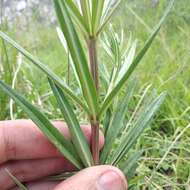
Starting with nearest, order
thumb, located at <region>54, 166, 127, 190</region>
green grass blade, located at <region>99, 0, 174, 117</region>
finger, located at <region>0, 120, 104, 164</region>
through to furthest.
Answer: green grass blade, located at <region>99, 0, 174, 117</region>, thumb, located at <region>54, 166, 127, 190</region>, finger, located at <region>0, 120, 104, 164</region>

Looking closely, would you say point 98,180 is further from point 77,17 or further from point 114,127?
point 77,17

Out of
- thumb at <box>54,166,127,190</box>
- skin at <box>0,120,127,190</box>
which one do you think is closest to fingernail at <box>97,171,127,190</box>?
thumb at <box>54,166,127,190</box>

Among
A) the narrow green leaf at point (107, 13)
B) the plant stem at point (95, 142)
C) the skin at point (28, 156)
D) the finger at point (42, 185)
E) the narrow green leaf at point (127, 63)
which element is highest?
the narrow green leaf at point (107, 13)

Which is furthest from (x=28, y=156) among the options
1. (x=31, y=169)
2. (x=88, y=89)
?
(x=88, y=89)

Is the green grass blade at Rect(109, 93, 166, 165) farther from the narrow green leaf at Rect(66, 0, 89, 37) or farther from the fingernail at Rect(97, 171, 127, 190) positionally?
the narrow green leaf at Rect(66, 0, 89, 37)

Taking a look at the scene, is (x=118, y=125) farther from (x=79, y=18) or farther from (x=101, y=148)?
(x=79, y=18)

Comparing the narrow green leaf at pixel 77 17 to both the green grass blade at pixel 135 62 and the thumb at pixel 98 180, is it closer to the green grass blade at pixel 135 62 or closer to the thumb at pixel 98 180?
the green grass blade at pixel 135 62

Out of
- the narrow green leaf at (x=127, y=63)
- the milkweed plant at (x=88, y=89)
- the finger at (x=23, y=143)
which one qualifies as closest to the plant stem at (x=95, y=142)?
the milkweed plant at (x=88, y=89)
